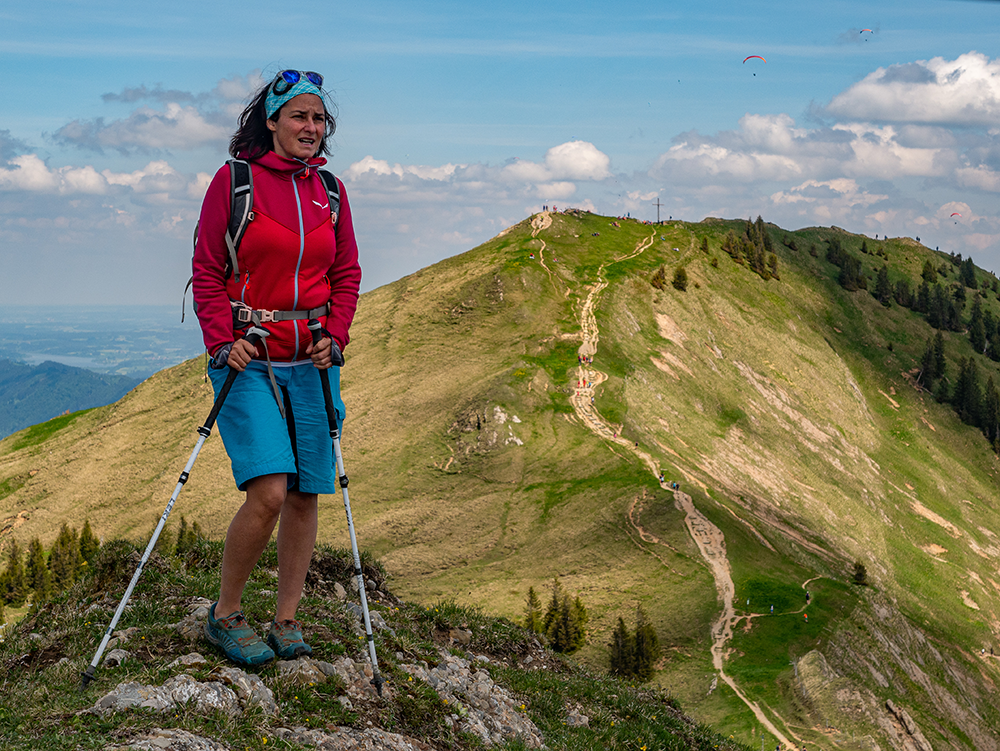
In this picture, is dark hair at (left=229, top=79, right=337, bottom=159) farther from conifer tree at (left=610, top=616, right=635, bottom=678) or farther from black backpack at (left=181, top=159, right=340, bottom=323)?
conifer tree at (left=610, top=616, right=635, bottom=678)

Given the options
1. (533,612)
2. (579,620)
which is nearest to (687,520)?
(579,620)

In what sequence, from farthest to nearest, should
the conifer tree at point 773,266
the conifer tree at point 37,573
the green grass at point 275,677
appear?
the conifer tree at point 773,266 → the conifer tree at point 37,573 → the green grass at point 275,677

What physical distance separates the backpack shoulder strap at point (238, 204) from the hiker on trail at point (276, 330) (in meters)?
0.05

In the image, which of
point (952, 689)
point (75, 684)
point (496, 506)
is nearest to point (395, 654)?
point (75, 684)

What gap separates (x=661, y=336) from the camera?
331ft

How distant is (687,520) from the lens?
204 ft

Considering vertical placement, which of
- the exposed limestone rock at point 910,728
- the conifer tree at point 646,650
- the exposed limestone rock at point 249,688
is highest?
the exposed limestone rock at point 249,688

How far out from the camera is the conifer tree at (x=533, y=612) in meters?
49.1

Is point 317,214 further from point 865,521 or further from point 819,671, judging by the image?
point 865,521

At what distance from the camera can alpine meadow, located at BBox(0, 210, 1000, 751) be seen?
1988 inches

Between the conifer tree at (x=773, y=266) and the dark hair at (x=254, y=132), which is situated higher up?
the conifer tree at (x=773, y=266)

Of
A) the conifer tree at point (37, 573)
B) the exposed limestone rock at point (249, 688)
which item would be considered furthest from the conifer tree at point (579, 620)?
the conifer tree at point (37, 573)

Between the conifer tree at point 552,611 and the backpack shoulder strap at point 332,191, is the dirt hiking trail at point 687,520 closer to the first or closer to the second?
the conifer tree at point 552,611

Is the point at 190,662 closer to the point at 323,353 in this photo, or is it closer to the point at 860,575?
the point at 323,353
